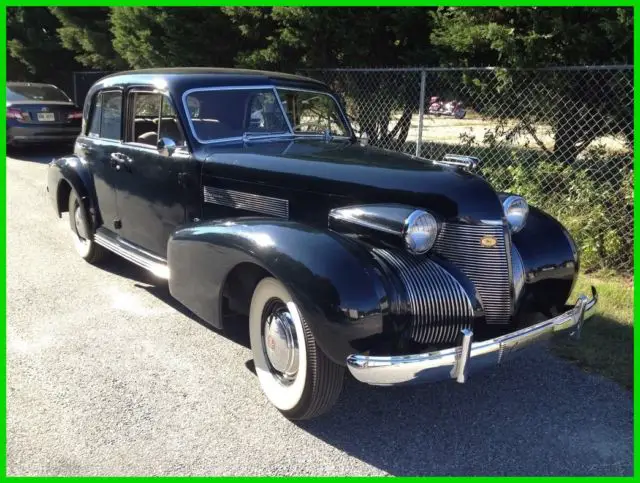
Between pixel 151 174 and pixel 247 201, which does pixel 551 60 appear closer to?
pixel 247 201

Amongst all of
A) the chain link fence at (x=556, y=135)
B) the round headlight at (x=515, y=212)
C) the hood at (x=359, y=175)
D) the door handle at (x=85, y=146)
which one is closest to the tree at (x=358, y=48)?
the chain link fence at (x=556, y=135)

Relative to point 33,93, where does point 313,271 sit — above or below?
below

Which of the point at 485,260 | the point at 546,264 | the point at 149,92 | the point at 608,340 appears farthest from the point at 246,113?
the point at 608,340

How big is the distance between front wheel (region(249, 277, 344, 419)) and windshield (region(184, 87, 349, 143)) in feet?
4.83

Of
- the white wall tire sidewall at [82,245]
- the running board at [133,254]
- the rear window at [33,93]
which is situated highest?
the rear window at [33,93]

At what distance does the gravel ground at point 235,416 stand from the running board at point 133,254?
37 centimetres

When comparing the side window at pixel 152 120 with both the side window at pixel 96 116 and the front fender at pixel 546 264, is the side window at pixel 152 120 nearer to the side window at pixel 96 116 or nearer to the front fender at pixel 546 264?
the side window at pixel 96 116

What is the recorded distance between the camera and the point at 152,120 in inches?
201

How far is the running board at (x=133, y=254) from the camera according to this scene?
4.27 m

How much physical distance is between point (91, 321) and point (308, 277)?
7.49ft

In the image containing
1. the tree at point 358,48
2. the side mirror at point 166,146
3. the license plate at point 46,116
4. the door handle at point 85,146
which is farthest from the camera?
the license plate at point 46,116

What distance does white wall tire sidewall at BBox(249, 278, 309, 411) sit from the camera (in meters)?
2.86

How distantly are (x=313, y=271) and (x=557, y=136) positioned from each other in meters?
4.48

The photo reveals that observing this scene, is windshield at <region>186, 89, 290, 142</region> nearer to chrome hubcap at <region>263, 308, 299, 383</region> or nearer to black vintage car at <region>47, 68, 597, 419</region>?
black vintage car at <region>47, 68, 597, 419</region>
